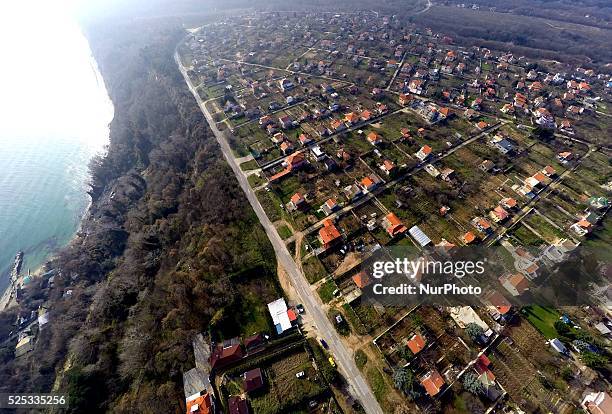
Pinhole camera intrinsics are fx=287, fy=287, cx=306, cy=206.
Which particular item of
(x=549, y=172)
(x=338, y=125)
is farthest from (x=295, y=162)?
(x=549, y=172)

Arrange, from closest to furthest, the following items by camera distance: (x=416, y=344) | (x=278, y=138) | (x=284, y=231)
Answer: (x=416, y=344) → (x=284, y=231) → (x=278, y=138)

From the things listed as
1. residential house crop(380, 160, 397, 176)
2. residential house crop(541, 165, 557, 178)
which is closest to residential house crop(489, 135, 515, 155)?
residential house crop(541, 165, 557, 178)

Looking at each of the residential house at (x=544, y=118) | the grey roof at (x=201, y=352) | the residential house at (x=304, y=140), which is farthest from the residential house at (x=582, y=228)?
the grey roof at (x=201, y=352)

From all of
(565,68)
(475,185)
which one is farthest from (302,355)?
(565,68)

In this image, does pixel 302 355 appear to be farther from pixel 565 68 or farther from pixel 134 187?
pixel 565 68

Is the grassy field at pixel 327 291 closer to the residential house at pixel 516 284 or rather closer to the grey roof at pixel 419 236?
the grey roof at pixel 419 236

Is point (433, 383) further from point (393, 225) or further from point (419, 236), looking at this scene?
point (393, 225)
